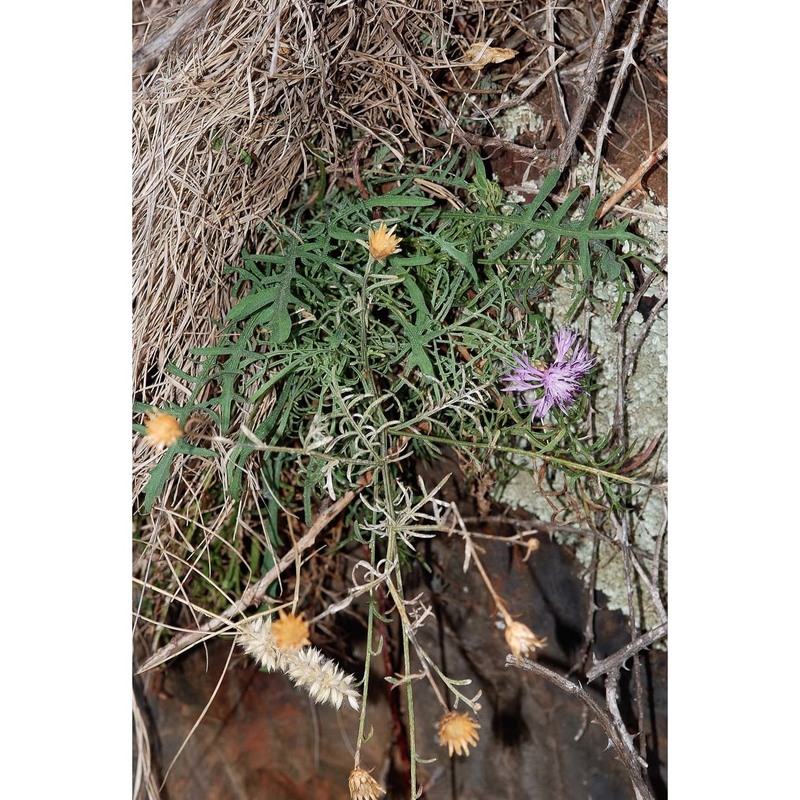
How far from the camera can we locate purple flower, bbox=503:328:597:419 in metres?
0.91

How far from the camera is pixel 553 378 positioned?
91 cm

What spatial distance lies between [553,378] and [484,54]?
46 cm

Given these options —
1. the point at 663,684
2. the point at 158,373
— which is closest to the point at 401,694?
the point at 663,684

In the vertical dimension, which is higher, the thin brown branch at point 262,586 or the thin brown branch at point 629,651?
the thin brown branch at point 262,586

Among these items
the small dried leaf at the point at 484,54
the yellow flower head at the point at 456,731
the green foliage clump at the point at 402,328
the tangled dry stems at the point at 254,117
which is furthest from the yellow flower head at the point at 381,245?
the yellow flower head at the point at 456,731

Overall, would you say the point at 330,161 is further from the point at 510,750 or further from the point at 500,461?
the point at 510,750

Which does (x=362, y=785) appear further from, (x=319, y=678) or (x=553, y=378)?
(x=553, y=378)

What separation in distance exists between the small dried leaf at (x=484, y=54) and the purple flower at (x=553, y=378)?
385 millimetres

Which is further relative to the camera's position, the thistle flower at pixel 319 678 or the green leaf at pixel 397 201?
the green leaf at pixel 397 201

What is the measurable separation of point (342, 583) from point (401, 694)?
0.71ft

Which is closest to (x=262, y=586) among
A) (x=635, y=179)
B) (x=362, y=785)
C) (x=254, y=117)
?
(x=362, y=785)

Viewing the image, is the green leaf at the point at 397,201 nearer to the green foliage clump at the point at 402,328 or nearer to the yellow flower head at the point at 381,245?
the green foliage clump at the point at 402,328

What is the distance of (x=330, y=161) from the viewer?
99cm

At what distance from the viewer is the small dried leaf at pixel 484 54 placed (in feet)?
3.13
